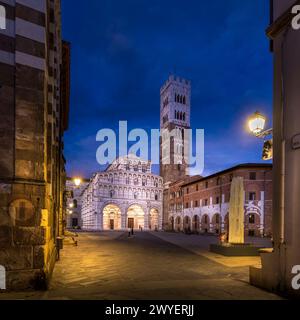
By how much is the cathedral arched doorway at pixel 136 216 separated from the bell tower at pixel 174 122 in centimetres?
1277

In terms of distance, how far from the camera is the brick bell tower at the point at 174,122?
79812 millimetres

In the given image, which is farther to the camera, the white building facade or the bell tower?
the bell tower

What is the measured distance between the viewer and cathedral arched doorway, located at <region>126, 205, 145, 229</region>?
68.1m

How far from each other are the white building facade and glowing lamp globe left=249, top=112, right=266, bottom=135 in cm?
5749

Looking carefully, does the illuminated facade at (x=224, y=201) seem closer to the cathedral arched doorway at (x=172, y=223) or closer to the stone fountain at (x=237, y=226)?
the cathedral arched doorway at (x=172, y=223)

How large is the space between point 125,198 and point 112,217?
217 inches

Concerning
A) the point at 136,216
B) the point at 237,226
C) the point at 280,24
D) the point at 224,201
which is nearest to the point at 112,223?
the point at 136,216

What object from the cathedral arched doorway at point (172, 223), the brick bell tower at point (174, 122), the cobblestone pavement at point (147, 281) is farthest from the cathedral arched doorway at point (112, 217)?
the cobblestone pavement at point (147, 281)

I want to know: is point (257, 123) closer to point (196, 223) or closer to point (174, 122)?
point (196, 223)

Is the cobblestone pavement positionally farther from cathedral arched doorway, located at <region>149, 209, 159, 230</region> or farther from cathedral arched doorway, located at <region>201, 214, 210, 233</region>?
cathedral arched doorway, located at <region>149, 209, 159, 230</region>

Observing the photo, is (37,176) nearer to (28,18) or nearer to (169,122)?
(28,18)

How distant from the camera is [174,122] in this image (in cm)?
8775

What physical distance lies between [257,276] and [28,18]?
894 cm

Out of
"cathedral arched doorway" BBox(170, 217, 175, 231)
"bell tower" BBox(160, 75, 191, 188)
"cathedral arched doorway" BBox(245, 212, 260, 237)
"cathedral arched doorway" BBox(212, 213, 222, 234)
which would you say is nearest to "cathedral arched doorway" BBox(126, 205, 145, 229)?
"cathedral arched doorway" BBox(170, 217, 175, 231)
